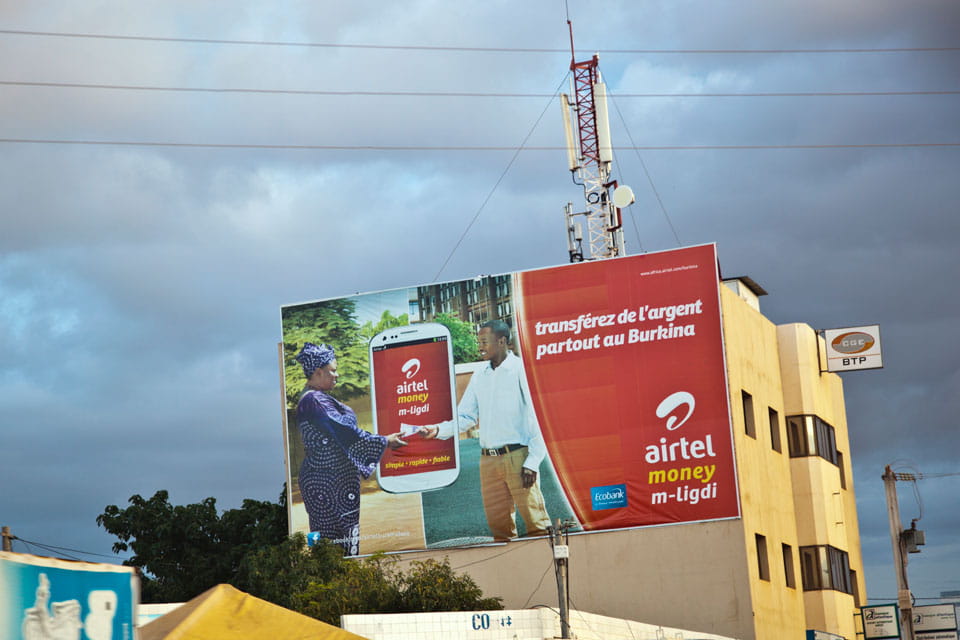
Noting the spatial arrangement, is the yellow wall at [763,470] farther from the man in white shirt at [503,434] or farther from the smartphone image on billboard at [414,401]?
the smartphone image on billboard at [414,401]

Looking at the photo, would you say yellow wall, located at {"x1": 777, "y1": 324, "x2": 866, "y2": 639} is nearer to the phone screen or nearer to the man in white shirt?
the man in white shirt

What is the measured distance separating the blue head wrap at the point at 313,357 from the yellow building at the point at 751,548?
348 inches

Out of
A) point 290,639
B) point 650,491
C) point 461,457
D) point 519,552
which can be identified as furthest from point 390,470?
point 290,639

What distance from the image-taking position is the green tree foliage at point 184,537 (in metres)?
57.9

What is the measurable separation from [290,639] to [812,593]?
39.1 metres

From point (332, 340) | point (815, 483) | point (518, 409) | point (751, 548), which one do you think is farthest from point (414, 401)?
point (815, 483)

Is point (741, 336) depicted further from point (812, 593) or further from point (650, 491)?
point (812, 593)

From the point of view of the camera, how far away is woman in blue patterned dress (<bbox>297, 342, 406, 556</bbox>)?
49375mm

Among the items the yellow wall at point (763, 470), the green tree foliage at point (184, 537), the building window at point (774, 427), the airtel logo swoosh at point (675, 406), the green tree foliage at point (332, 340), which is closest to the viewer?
the yellow wall at point (763, 470)

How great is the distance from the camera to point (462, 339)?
48.9m

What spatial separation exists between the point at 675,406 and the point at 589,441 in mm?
3316

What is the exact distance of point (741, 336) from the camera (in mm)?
47062

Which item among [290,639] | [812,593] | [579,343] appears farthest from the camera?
[812,593]

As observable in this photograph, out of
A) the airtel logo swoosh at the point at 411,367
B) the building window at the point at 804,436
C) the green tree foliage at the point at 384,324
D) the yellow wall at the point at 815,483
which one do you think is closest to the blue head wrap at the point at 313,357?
the green tree foliage at the point at 384,324
